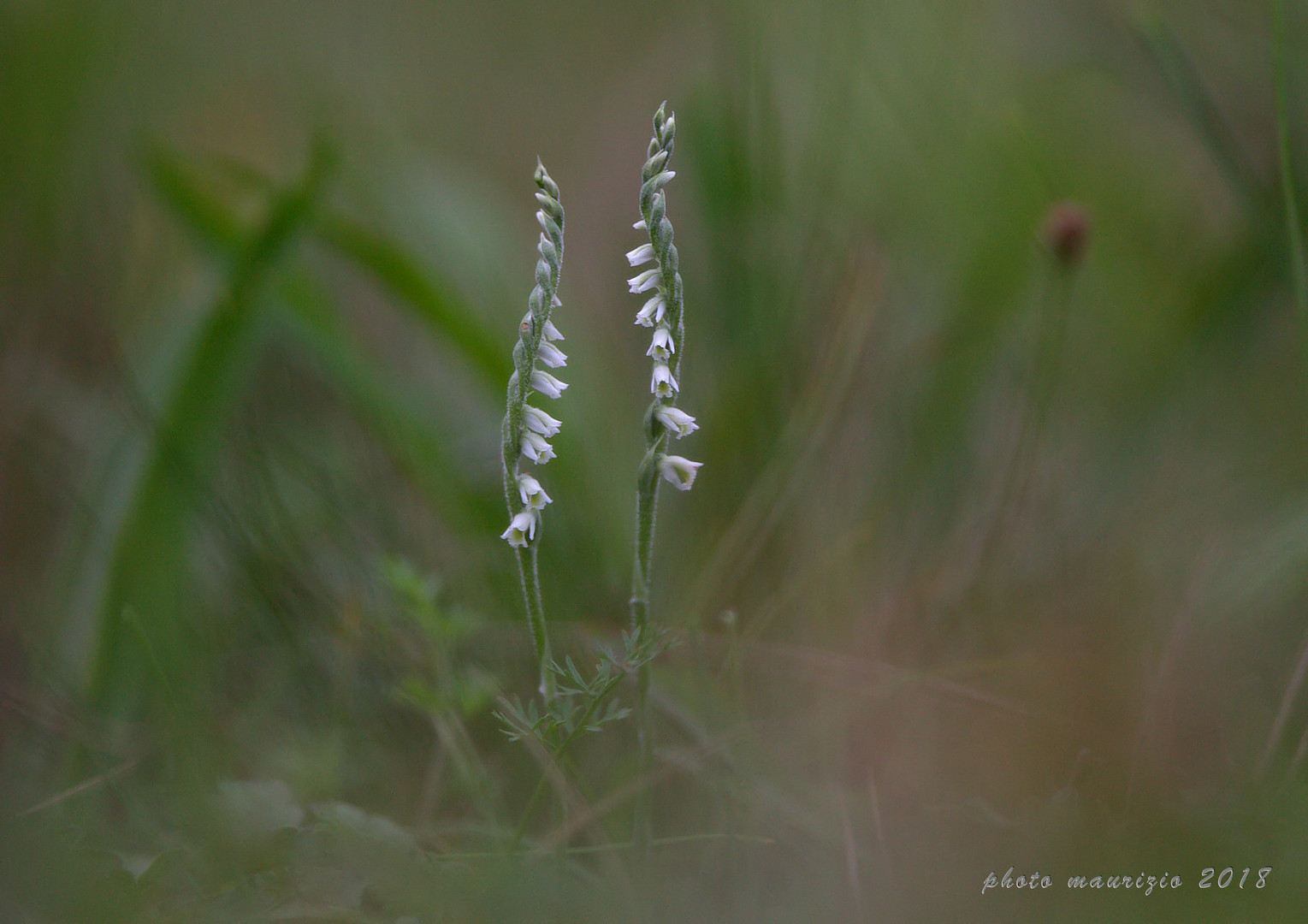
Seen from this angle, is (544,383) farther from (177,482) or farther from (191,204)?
(191,204)

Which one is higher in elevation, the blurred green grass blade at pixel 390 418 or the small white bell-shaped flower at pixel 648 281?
the small white bell-shaped flower at pixel 648 281

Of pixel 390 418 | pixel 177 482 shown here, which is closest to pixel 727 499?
pixel 390 418

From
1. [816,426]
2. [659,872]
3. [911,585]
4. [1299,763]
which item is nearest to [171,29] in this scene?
[816,426]

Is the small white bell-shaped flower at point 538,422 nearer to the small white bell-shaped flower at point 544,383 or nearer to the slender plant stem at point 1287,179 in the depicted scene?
the small white bell-shaped flower at point 544,383

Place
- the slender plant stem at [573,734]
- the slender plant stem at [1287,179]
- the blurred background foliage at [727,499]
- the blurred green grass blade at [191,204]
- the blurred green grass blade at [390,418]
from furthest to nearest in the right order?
the blurred green grass blade at [191,204], the blurred green grass blade at [390,418], the slender plant stem at [1287,179], the blurred background foliage at [727,499], the slender plant stem at [573,734]

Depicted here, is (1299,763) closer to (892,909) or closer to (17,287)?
(892,909)

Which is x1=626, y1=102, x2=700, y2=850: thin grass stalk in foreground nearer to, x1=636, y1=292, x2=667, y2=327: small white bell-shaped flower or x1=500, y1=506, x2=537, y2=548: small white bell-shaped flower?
x1=636, y1=292, x2=667, y2=327: small white bell-shaped flower

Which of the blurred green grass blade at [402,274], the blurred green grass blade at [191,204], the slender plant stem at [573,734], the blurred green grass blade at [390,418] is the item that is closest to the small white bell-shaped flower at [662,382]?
the slender plant stem at [573,734]
